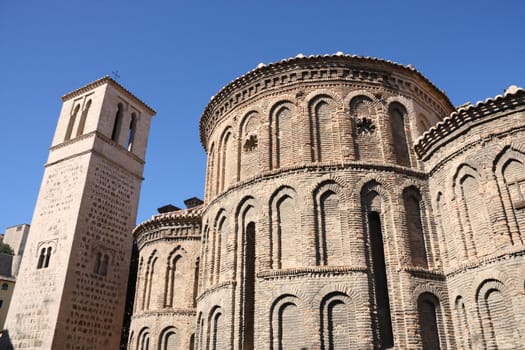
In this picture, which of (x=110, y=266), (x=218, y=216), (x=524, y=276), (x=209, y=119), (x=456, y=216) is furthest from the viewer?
(x=110, y=266)

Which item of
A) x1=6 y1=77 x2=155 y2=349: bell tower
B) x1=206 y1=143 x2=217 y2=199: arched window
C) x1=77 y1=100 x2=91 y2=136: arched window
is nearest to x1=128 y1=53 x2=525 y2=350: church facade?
x1=206 y1=143 x2=217 y2=199: arched window

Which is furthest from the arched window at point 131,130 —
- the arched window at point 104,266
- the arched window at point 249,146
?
the arched window at point 249,146

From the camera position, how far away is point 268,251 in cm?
1258

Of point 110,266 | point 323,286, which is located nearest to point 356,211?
point 323,286

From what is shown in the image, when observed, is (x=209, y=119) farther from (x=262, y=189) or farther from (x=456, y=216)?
(x=456, y=216)

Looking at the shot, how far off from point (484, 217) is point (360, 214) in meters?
3.00

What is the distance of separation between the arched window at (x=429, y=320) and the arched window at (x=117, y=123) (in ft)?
61.1

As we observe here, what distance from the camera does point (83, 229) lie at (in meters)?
20.9

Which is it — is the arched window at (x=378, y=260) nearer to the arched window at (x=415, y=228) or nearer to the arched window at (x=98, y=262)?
the arched window at (x=415, y=228)

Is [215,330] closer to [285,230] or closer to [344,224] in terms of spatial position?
[285,230]

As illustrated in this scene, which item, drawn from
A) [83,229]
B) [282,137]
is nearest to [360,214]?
[282,137]

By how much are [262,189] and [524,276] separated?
6933mm

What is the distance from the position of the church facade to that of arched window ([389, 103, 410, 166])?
0.14 ft

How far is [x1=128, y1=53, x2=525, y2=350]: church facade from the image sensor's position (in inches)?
430
